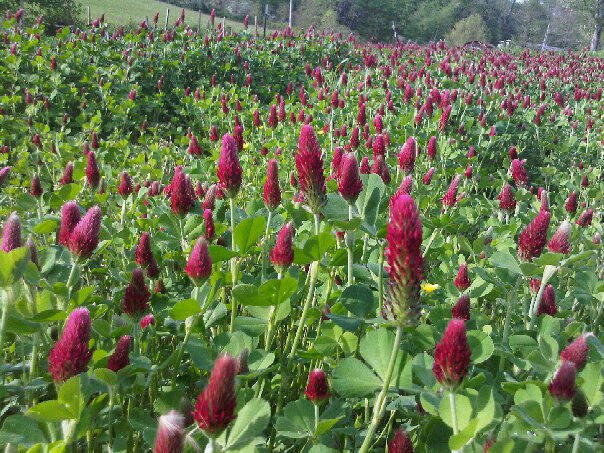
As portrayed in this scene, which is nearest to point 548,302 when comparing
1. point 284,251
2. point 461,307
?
point 461,307

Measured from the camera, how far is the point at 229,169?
1806mm

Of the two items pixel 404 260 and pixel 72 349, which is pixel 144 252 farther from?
pixel 404 260

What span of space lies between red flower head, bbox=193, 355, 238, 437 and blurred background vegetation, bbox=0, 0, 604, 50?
32.5 m

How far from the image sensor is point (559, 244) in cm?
173

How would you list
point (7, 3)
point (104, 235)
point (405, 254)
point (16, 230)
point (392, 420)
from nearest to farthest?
point (405, 254), point (16, 230), point (392, 420), point (104, 235), point (7, 3)

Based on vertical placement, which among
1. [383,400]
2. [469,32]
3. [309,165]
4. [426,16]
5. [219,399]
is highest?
[426,16]

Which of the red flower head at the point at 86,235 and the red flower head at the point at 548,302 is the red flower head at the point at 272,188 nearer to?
the red flower head at the point at 86,235

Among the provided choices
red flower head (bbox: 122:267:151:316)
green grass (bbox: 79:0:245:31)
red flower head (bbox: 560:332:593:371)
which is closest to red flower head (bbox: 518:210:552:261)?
Answer: red flower head (bbox: 560:332:593:371)

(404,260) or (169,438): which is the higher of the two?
(404,260)

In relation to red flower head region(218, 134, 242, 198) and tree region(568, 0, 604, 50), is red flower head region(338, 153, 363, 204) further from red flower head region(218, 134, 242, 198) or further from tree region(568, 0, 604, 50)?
tree region(568, 0, 604, 50)

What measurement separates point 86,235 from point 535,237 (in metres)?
1.30

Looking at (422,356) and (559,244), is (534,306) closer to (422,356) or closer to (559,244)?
(559,244)

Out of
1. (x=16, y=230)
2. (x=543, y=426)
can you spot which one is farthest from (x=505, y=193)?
(x=16, y=230)

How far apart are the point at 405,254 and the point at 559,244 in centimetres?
80
